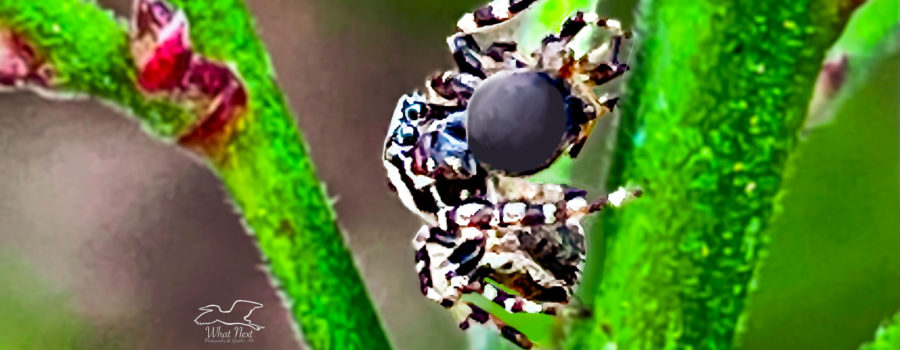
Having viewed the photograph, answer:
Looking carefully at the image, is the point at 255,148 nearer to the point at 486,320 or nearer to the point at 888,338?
the point at 486,320

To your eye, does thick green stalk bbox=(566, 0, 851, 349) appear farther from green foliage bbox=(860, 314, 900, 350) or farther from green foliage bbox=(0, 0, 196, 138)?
green foliage bbox=(0, 0, 196, 138)

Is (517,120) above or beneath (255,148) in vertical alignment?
beneath

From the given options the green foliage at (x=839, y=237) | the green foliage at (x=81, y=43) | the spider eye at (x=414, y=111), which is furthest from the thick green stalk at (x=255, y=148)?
the green foliage at (x=839, y=237)

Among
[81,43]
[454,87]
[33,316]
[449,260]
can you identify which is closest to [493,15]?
[454,87]

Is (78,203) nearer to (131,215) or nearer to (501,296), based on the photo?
(131,215)

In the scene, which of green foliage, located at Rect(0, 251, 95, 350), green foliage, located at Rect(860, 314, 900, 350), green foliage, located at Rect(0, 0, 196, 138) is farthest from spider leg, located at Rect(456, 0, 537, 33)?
green foliage, located at Rect(0, 251, 95, 350)

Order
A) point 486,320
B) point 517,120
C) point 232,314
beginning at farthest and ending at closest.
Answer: point 232,314 < point 486,320 < point 517,120
